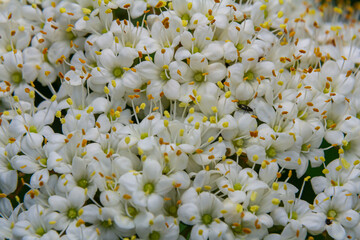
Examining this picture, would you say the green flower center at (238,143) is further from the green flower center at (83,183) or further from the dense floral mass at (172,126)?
the green flower center at (83,183)

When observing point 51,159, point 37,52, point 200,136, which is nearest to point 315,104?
point 200,136

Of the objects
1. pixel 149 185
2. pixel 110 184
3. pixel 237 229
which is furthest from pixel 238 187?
pixel 110 184

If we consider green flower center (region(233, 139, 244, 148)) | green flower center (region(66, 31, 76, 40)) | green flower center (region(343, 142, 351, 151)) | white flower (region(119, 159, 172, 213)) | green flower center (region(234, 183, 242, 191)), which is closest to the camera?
white flower (region(119, 159, 172, 213))

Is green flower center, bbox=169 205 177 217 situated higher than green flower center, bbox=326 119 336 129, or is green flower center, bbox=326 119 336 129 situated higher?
green flower center, bbox=326 119 336 129

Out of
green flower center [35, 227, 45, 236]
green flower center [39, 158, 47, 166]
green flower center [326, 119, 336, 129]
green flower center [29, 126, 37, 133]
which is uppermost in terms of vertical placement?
green flower center [326, 119, 336, 129]

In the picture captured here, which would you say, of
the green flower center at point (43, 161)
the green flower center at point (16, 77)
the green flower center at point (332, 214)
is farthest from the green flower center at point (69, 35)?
the green flower center at point (332, 214)

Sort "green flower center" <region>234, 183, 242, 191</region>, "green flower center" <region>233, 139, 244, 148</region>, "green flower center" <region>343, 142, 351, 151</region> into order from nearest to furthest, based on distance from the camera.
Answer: "green flower center" <region>234, 183, 242, 191</region>
"green flower center" <region>233, 139, 244, 148</region>
"green flower center" <region>343, 142, 351, 151</region>

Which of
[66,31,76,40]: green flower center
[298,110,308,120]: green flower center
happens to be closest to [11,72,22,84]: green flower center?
[66,31,76,40]: green flower center

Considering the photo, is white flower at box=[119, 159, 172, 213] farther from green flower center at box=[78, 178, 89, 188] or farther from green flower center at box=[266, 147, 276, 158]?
green flower center at box=[266, 147, 276, 158]
